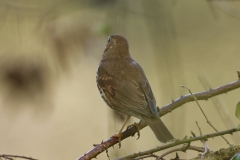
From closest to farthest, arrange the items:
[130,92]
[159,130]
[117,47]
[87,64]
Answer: [159,130], [130,92], [117,47], [87,64]

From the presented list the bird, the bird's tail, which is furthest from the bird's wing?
the bird's tail

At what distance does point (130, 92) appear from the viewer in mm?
3666

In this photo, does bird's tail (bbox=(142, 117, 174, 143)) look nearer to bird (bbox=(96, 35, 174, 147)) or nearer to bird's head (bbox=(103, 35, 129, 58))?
bird (bbox=(96, 35, 174, 147))

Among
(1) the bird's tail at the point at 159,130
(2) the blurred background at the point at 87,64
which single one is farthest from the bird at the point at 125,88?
(2) the blurred background at the point at 87,64

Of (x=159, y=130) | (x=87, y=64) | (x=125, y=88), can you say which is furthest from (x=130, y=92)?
(x=87, y=64)

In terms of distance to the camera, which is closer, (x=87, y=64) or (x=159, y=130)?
(x=159, y=130)

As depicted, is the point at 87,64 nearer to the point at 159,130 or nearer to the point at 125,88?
the point at 125,88

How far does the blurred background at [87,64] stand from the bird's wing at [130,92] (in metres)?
0.16

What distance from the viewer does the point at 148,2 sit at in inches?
150

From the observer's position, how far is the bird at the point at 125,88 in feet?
11.1

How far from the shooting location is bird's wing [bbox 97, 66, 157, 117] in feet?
11.6

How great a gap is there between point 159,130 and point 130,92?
53 centimetres

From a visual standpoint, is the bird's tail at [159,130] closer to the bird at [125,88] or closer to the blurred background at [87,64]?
the bird at [125,88]

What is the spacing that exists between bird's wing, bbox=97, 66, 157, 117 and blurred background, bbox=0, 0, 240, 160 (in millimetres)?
156
